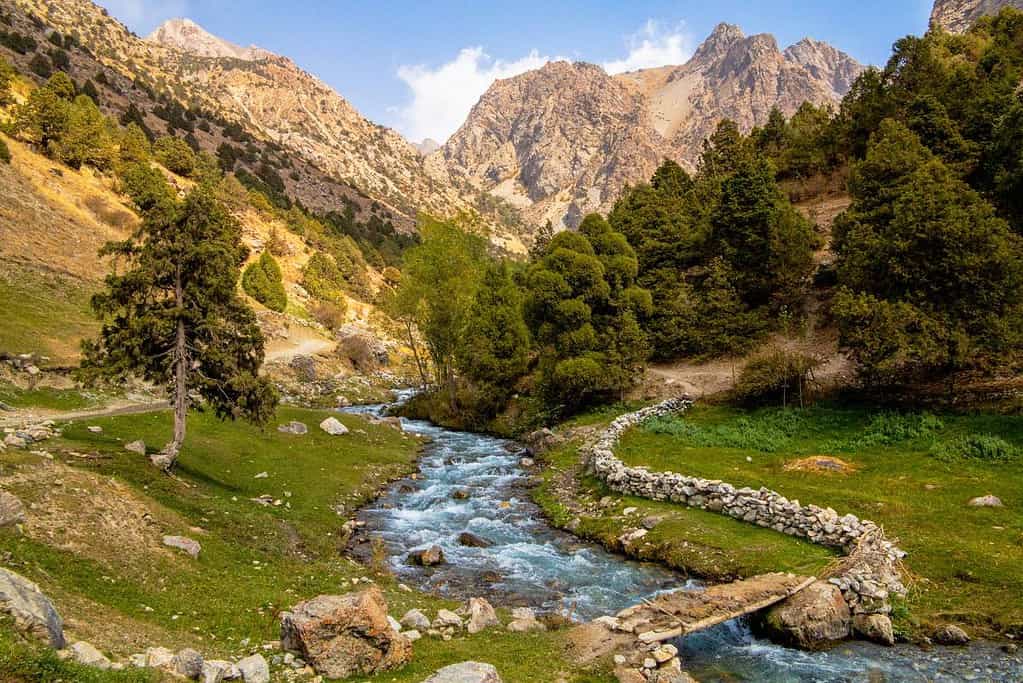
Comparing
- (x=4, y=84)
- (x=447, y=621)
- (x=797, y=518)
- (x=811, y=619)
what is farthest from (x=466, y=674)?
(x=4, y=84)

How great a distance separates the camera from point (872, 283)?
32.9 meters

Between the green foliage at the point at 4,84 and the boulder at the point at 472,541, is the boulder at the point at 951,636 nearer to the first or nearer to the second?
the boulder at the point at 472,541

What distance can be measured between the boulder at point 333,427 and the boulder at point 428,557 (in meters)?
17.2

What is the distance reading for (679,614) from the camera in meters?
13.7

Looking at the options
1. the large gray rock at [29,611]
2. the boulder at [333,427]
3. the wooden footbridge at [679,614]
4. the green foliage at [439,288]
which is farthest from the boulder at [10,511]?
the green foliage at [439,288]

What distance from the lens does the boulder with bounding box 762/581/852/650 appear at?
13.8 meters

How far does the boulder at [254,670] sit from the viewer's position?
30.9 ft

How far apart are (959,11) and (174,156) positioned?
193 meters

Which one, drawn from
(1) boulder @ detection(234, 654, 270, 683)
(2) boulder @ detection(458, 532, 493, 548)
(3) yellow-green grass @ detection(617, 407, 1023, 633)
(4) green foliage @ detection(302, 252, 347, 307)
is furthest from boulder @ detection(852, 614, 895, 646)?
(4) green foliage @ detection(302, 252, 347, 307)

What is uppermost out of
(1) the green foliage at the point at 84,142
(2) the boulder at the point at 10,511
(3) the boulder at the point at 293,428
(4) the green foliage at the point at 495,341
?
(1) the green foliage at the point at 84,142

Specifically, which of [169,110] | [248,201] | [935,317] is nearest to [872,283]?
[935,317]

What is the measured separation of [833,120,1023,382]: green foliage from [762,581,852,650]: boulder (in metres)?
18.7

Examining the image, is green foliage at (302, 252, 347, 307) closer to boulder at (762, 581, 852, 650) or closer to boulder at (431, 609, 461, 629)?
boulder at (431, 609, 461, 629)

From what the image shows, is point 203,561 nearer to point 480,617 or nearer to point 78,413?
point 480,617
